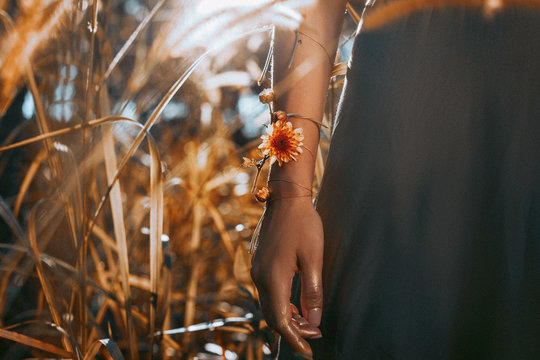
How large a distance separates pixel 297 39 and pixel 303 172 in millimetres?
128

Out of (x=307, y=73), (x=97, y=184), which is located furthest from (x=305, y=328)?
(x=97, y=184)

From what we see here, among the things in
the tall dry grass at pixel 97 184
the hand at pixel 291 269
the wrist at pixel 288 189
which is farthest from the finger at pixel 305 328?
the tall dry grass at pixel 97 184

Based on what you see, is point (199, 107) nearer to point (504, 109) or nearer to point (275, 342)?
point (275, 342)

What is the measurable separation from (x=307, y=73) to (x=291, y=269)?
19 cm

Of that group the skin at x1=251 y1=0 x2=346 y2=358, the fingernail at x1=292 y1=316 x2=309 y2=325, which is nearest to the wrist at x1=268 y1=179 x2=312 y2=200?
the skin at x1=251 y1=0 x2=346 y2=358

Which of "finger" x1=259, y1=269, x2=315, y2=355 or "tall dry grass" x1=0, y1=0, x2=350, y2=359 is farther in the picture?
"tall dry grass" x1=0, y1=0, x2=350, y2=359

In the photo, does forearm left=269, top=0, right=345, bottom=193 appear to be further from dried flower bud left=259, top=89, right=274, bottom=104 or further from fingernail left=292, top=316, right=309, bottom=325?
fingernail left=292, top=316, right=309, bottom=325

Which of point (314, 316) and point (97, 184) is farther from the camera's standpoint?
point (97, 184)

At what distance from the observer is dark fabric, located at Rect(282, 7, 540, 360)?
14.1 inches

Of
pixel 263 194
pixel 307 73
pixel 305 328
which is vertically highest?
pixel 307 73

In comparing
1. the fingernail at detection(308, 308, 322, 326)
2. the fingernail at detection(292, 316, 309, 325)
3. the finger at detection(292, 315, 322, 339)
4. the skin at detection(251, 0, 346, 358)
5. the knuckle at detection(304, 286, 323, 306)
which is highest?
the skin at detection(251, 0, 346, 358)

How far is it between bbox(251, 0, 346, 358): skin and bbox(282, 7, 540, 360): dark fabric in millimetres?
35

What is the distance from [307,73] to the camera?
41cm

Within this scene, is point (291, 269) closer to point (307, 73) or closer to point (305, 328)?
point (305, 328)
